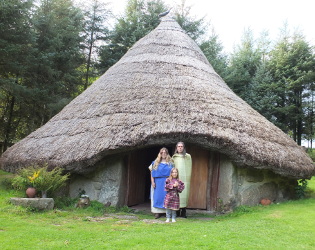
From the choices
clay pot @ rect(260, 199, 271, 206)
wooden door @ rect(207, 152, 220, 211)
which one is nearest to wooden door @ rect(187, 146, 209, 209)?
wooden door @ rect(207, 152, 220, 211)

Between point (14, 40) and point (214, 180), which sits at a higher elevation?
point (14, 40)

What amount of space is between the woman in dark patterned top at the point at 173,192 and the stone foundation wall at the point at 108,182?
1.89m

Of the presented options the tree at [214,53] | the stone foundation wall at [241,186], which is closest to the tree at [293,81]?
the tree at [214,53]

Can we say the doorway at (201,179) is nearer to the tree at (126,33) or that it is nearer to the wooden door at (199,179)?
the wooden door at (199,179)

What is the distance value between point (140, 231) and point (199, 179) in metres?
3.60

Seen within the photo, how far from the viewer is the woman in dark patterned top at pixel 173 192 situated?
665cm

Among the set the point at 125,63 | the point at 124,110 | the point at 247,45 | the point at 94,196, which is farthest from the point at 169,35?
the point at 247,45

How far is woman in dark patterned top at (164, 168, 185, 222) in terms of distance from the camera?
6648 mm

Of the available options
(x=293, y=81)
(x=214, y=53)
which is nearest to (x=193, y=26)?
(x=214, y=53)

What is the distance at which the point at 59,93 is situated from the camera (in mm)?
18953

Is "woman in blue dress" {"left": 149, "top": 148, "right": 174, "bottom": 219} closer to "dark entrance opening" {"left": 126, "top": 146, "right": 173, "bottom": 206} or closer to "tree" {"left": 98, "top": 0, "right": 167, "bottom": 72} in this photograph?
"dark entrance opening" {"left": 126, "top": 146, "right": 173, "bottom": 206}

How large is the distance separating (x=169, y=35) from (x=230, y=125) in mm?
6091

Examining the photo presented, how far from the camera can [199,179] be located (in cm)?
872

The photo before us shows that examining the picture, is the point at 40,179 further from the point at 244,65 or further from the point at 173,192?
the point at 244,65
